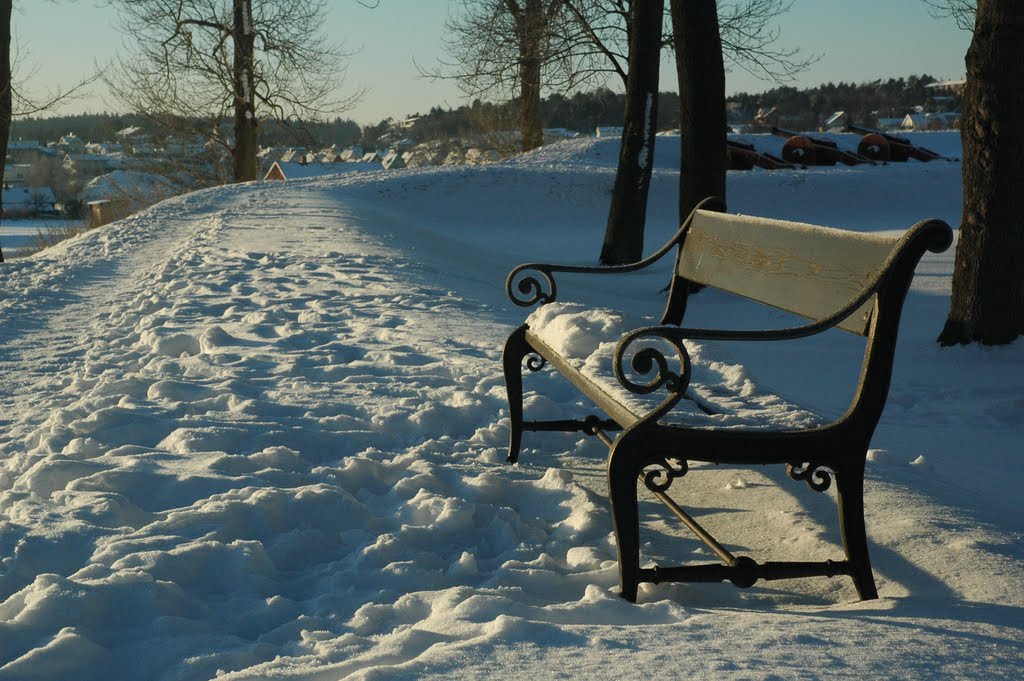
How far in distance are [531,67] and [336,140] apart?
111 feet

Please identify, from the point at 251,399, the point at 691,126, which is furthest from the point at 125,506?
the point at 691,126

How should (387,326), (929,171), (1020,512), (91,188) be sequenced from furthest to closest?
(91,188) → (929,171) → (387,326) → (1020,512)

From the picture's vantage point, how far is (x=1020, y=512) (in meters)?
3.78

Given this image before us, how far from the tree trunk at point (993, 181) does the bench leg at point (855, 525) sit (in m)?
4.74

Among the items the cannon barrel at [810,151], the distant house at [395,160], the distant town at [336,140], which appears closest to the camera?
the cannon barrel at [810,151]

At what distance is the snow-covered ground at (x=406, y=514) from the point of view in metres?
2.54

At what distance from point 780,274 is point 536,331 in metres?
1.11

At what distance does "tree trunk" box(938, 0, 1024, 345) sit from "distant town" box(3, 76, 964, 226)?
13.9 m

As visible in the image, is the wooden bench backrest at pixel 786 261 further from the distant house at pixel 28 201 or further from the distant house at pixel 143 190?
the distant house at pixel 28 201

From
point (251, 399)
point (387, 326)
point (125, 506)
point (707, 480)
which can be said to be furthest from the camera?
point (387, 326)

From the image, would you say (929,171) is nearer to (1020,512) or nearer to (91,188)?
(1020,512)

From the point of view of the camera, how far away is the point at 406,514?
12.0 feet

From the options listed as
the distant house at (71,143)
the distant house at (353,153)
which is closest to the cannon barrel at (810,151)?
the distant house at (353,153)

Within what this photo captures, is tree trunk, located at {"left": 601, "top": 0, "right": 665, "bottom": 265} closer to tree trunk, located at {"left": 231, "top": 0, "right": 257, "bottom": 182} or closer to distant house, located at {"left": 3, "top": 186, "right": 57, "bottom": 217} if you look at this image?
tree trunk, located at {"left": 231, "top": 0, "right": 257, "bottom": 182}
